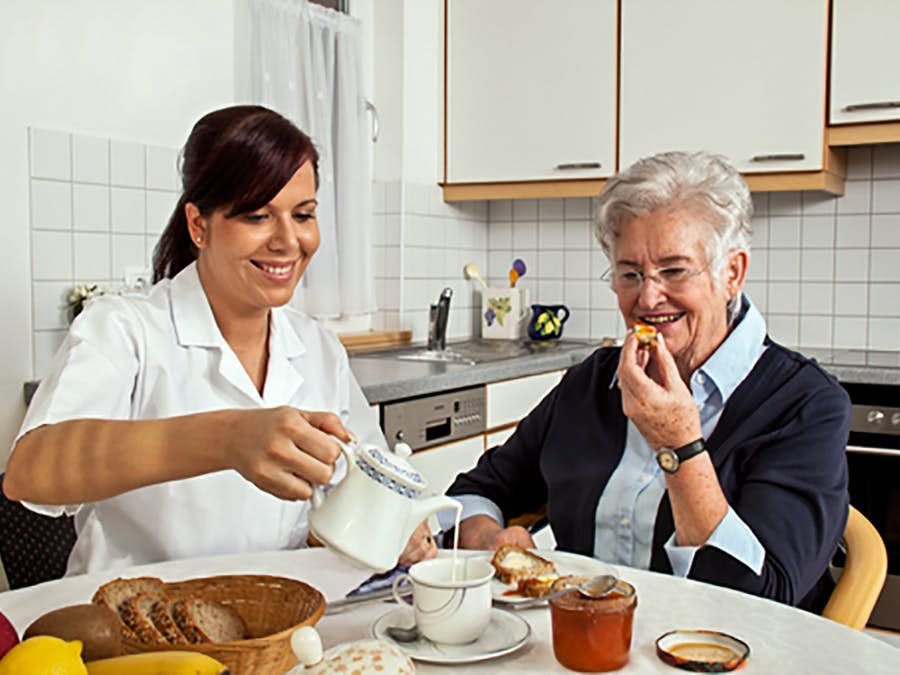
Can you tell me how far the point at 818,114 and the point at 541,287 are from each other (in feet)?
4.26

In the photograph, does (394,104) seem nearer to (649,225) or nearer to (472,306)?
(472,306)

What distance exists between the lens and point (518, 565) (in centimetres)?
132

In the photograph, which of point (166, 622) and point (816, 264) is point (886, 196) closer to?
point (816, 264)

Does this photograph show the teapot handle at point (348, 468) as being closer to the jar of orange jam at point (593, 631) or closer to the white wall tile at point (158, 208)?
the jar of orange jam at point (593, 631)

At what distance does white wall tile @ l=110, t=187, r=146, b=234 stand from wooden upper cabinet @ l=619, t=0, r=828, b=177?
5.65 ft

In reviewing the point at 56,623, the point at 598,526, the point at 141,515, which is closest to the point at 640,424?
the point at 598,526

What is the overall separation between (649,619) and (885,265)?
103 inches

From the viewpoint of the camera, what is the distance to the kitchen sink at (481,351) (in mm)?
3268

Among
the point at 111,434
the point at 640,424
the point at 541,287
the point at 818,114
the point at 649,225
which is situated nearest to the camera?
the point at 111,434

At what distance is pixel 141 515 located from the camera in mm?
1561

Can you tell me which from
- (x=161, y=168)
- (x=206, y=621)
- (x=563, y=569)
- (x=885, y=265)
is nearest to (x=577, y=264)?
(x=885, y=265)

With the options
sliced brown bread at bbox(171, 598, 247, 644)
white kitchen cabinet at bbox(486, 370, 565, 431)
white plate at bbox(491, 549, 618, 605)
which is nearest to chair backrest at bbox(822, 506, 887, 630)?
white plate at bbox(491, 549, 618, 605)

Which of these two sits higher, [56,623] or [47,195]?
[47,195]

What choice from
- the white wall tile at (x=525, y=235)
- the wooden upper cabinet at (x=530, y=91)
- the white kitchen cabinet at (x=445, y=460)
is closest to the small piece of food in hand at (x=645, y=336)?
the white kitchen cabinet at (x=445, y=460)
